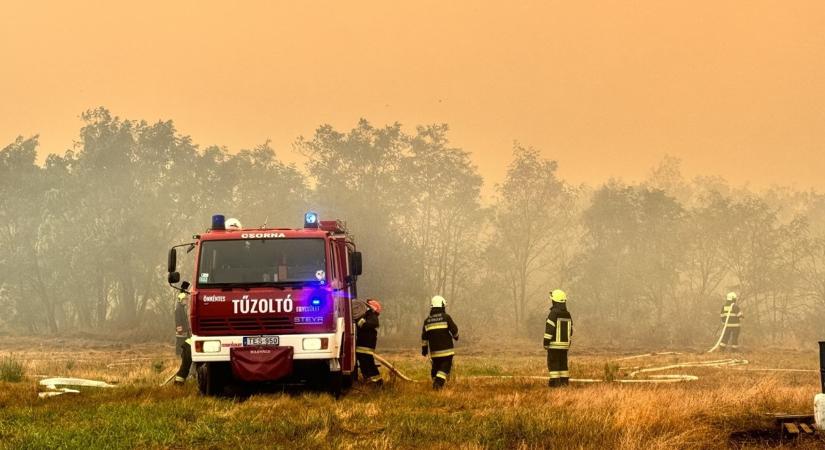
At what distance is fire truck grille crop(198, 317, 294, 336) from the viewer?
1134cm

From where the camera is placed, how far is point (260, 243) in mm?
11984

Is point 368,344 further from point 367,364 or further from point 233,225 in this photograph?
point 233,225

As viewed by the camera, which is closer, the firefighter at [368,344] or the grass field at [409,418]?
the grass field at [409,418]

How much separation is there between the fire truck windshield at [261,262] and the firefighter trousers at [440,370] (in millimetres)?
2891

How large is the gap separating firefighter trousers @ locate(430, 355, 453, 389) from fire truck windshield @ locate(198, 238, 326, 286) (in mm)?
2891

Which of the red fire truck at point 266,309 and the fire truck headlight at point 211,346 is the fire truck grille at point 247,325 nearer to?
the red fire truck at point 266,309

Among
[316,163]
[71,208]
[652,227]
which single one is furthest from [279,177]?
[652,227]

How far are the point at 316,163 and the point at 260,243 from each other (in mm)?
33954

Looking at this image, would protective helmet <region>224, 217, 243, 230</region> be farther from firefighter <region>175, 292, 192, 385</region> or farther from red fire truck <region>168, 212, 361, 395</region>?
firefighter <region>175, 292, 192, 385</region>

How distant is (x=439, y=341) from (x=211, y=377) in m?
3.96

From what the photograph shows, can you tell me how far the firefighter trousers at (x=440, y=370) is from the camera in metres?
13.0

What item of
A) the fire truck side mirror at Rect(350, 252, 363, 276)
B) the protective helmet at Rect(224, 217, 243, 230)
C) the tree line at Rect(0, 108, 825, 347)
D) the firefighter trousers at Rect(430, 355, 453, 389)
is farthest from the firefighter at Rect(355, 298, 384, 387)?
the tree line at Rect(0, 108, 825, 347)

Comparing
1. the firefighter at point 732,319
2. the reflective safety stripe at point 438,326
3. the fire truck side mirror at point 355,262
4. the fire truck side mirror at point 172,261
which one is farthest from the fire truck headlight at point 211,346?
the firefighter at point 732,319

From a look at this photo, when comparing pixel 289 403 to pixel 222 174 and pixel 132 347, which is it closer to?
pixel 132 347
